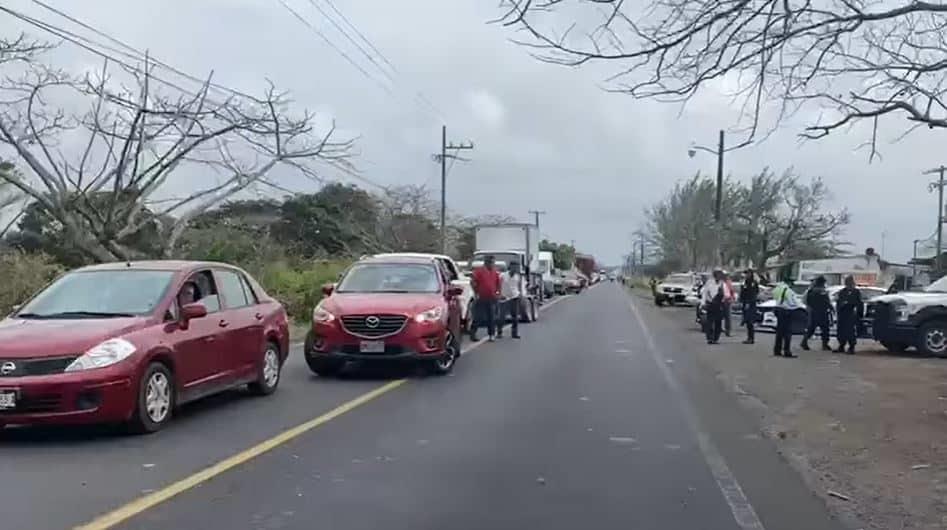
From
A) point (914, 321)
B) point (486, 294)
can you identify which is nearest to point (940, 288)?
point (914, 321)

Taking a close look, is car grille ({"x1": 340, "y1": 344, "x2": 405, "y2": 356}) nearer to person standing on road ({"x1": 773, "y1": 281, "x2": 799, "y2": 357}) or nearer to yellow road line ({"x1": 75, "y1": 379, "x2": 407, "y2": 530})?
yellow road line ({"x1": 75, "y1": 379, "x2": 407, "y2": 530})

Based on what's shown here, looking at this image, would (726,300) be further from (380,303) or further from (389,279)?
(380,303)

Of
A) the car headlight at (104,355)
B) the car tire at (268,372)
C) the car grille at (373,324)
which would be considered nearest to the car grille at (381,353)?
the car grille at (373,324)

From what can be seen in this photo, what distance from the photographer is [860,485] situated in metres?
8.43

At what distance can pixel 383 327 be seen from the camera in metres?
14.6

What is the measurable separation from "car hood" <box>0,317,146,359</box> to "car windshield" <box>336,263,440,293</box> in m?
6.03

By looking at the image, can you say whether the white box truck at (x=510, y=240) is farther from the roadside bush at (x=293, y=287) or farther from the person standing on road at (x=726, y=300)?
the person standing on road at (x=726, y=300)

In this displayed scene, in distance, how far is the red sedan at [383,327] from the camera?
1462 cm

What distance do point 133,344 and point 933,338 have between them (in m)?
16.1

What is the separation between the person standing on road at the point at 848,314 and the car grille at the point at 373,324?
1048 centimetres

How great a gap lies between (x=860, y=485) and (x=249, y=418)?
5912mm

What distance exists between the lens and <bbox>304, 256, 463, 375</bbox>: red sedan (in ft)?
48.0

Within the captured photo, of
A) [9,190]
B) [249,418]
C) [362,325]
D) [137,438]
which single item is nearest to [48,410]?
[137,438]

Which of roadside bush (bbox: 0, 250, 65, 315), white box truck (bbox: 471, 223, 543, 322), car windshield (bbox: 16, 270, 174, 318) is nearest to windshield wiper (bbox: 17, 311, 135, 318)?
car windshield (bbox: 16, 270, 174, 318)
